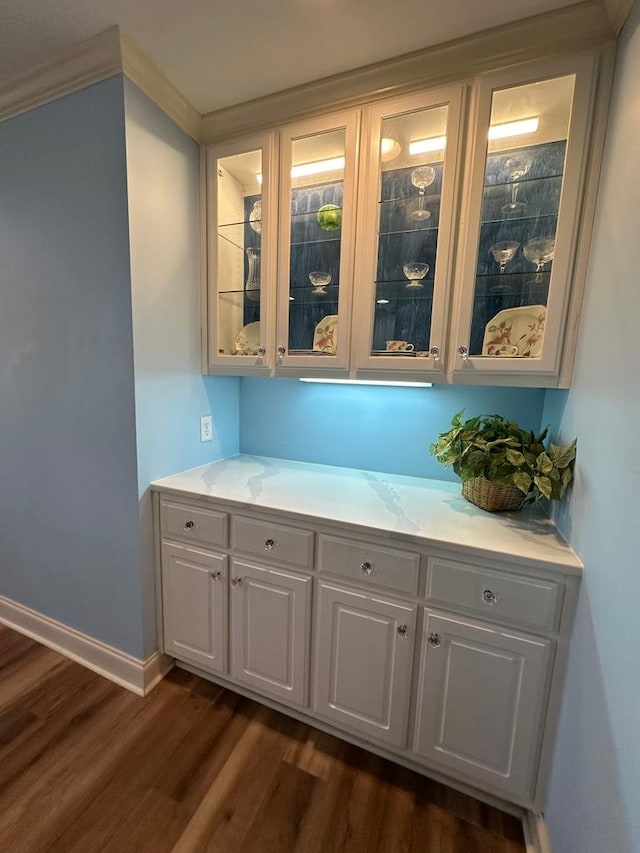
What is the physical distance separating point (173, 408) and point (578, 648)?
1.68 meters

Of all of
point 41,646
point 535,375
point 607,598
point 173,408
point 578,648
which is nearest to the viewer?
point 607,598

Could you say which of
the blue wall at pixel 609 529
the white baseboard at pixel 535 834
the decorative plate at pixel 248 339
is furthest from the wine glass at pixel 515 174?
the white baseboard at pixel 535 834

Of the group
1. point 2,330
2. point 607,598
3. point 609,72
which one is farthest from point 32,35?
point 607,598

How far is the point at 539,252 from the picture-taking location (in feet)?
4.00

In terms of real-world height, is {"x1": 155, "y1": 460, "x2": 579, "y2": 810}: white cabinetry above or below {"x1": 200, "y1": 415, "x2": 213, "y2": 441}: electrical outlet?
below

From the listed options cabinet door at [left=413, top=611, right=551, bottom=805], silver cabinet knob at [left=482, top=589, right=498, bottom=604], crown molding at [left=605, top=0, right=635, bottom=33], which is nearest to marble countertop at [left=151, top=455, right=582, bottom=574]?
silver cabinet knob at [left=482, top=589, right=498, bottom=604]

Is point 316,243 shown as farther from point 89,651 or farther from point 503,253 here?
point 89,651

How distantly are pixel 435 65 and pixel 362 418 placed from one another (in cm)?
135

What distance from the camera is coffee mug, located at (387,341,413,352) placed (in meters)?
1.39

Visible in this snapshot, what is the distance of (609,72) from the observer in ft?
3.48

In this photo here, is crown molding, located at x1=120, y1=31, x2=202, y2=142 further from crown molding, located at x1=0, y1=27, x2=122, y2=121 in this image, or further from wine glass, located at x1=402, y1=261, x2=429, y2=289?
wine glass, located at x1=402, y1=261, x2=429, y2=289

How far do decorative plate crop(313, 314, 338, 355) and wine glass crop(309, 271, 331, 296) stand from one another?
0.35 ft

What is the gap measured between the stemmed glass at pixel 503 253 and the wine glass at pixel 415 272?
0.24 m

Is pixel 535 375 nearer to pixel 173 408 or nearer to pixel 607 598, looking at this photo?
pixel 607 598
